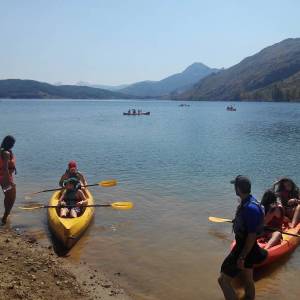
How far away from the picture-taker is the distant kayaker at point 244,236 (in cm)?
683

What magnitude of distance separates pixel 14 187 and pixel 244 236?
8.25 metres

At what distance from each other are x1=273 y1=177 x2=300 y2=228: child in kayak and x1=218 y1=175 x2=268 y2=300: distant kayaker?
19.3ft

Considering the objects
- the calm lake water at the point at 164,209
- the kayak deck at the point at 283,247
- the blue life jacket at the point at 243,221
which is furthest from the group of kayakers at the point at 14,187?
the blue life jacket at the point at 243,221

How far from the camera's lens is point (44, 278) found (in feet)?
28.0

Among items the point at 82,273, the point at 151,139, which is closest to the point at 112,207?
the point at 82,273

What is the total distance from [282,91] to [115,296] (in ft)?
654

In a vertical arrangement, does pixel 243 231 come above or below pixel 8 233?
above

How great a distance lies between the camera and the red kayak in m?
10.6

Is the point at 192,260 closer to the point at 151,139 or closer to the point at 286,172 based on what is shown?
the point at 286,172

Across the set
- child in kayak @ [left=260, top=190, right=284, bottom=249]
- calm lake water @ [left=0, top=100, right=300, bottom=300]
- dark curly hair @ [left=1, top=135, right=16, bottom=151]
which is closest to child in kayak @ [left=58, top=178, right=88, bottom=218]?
calm lake water @ [left=0, top=100, right=300, bottom=300]

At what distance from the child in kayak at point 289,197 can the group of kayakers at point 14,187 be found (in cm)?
614

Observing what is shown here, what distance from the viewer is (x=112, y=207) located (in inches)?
639

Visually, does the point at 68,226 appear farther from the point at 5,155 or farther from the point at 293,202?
the point at 293,202

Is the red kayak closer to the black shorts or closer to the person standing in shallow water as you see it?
the black shorts
